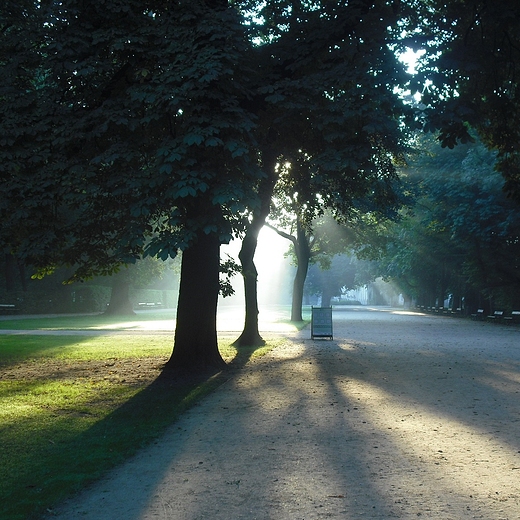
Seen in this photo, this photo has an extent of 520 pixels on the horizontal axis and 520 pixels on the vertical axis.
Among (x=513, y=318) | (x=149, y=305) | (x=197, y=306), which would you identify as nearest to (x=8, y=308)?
(x=149, y=305)

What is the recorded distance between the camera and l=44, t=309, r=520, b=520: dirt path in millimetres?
4844

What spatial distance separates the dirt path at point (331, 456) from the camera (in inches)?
191

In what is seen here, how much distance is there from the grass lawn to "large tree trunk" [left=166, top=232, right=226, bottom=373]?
32.8 inches

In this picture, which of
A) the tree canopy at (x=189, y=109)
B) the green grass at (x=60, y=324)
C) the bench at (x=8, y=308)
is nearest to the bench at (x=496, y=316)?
the green grass at (x=60, y=324)

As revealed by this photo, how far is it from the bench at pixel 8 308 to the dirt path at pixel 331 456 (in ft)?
113

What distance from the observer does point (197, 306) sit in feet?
45.5

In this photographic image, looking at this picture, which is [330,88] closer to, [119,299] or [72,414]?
[72,414]

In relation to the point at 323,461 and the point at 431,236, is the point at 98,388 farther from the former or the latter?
the point at 431,236

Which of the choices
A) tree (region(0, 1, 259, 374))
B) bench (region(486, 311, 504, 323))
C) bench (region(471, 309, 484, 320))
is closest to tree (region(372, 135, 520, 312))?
bench (region(486, 311, 504, 323))

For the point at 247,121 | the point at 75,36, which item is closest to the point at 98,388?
the point at 247,121

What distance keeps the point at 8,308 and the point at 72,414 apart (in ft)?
123

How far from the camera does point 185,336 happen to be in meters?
13.9

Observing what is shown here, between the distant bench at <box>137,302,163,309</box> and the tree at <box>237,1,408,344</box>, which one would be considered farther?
the distant bench at <box>137,302,163,309</box>

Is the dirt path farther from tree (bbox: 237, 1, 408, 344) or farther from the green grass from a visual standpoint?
the green grass
